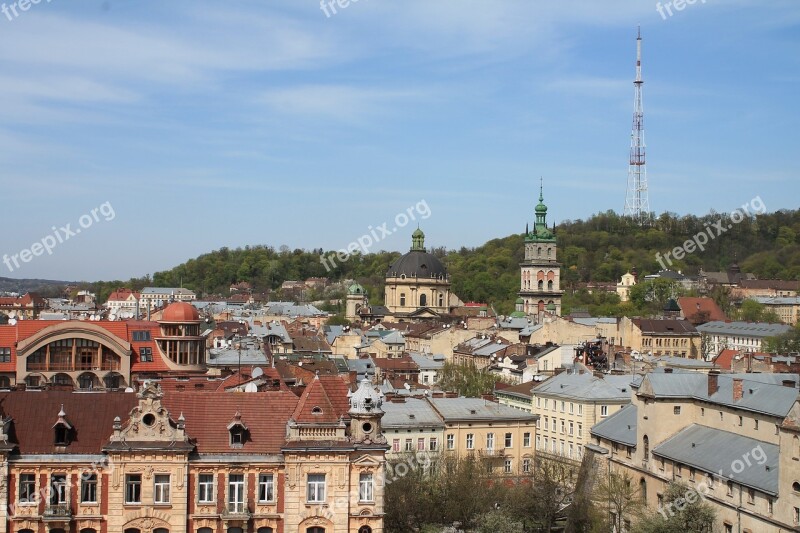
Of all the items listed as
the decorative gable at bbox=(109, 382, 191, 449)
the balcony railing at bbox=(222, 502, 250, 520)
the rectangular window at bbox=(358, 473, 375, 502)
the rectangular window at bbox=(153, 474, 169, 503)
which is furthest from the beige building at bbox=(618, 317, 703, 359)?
the rectangular window at bbox=(153, 474, 169, 503)

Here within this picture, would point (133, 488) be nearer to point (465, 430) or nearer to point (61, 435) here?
point (61, 435)

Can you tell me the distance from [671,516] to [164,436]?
75.2 ft

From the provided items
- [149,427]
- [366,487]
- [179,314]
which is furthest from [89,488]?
[179,314]

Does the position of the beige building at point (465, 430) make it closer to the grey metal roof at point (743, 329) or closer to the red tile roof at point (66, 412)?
the red tile roof at point (66, 412)

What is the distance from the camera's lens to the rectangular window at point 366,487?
42531mm

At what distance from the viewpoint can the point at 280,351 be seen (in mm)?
123000

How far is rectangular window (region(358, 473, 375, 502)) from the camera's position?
4253 centimetres

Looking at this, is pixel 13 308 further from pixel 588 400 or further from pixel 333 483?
pixel 333 483

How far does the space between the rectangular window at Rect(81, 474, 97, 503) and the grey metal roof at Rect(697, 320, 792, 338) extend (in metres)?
110

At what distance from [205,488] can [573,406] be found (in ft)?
126

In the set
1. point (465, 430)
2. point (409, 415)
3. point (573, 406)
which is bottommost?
point (465, 430)

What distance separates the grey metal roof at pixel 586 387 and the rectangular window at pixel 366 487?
114ft

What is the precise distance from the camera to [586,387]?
77312 millimetres

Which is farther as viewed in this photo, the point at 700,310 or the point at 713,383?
the point at 700,310
